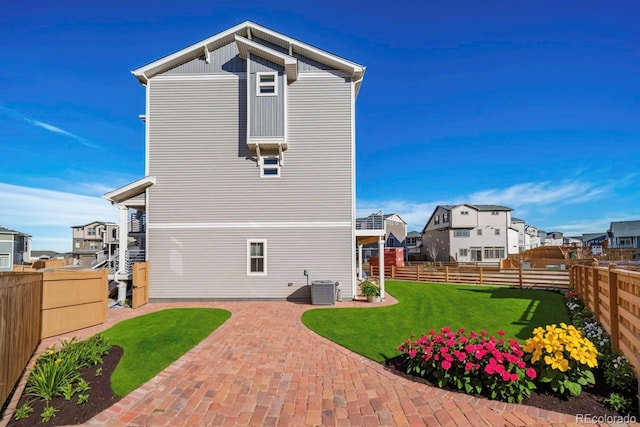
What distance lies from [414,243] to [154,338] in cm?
5114

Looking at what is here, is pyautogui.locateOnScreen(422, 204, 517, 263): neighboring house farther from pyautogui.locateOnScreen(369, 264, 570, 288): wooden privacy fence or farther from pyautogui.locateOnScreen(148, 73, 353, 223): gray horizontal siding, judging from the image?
pyautogui.locateOnScreen(148, 73, 353, 223): gray horizontal siding

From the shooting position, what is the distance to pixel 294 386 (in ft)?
16.5

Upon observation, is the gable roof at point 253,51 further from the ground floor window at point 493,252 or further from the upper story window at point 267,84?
the ground floor window at point 493,252

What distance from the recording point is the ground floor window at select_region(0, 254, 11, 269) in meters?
31.7

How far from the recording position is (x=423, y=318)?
31.9 ft

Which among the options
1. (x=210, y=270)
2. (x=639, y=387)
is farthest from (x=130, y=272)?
(x=639, y=387)

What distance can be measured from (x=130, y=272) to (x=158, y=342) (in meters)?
6.90

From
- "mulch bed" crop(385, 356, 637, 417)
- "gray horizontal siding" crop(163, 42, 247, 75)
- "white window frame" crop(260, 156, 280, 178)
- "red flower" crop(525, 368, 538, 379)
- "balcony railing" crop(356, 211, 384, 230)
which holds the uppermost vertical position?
"gray horizontal siding" crop(163, 42, 247, 75)

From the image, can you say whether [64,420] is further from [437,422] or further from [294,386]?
[437,422]

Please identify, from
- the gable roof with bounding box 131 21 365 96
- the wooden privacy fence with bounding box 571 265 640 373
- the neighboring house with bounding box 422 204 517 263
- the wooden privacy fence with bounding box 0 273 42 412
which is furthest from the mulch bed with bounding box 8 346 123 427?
the neighboring house with bounding box 422 204 517 263

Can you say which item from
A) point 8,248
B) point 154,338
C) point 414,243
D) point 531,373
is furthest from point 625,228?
point 8,248

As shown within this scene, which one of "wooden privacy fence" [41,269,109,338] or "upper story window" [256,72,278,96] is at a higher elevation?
"upper story window" [256,72,278,96]

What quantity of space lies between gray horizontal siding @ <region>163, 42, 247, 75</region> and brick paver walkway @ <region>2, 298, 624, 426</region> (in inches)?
449

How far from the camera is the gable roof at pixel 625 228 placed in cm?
5278
